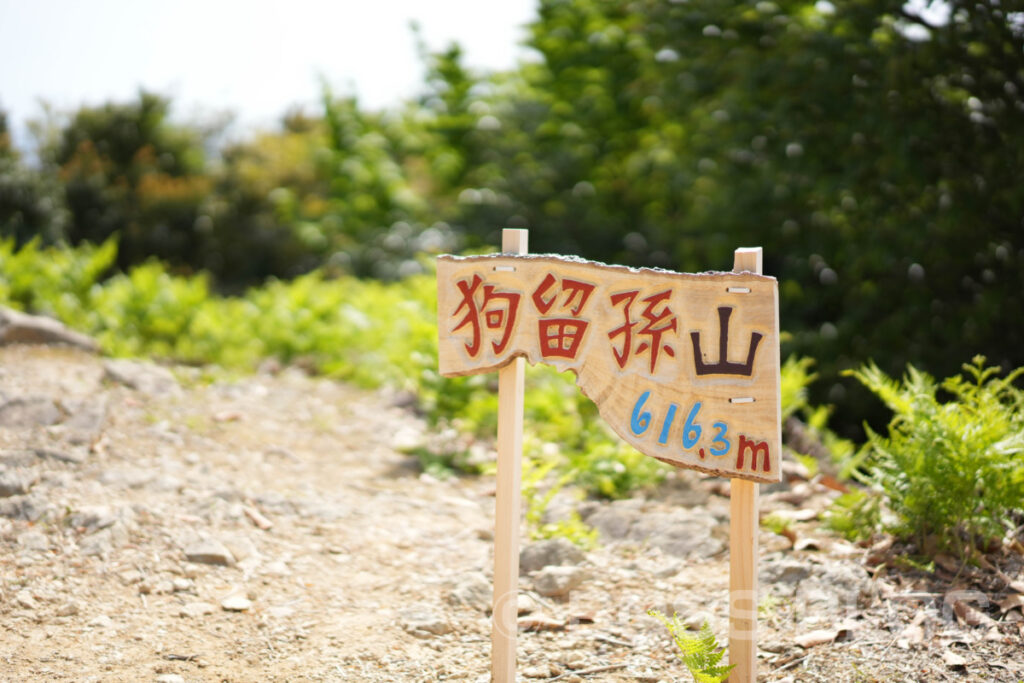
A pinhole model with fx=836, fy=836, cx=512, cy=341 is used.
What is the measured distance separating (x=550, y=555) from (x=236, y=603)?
4.46 feet

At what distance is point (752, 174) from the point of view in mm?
7336

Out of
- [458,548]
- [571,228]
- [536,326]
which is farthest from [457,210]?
[536,326]

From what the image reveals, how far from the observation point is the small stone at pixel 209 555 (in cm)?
378

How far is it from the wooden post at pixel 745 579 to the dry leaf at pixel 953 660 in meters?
0.77

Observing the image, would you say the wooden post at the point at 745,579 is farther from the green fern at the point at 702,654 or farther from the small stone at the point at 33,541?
the small stone at the point at 33,541

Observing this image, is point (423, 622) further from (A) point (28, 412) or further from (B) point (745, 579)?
(A) point (28, 412)

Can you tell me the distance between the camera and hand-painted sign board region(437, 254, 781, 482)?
2.56 meters

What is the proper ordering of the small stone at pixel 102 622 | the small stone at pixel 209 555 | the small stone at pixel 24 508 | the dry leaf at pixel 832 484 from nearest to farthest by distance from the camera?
the small stone at pixel 102 622
the small stone at pixel 209 555
the small stone at pixel 24 508
the dry leaf at pixel 832 484

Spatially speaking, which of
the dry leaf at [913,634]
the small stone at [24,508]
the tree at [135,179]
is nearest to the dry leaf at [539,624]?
the dry leaf at [913,634]

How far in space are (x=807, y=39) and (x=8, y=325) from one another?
6568 mm

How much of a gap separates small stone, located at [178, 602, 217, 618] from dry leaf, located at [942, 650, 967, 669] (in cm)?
277

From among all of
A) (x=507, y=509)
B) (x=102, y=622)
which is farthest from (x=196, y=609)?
(x=507, y=509)

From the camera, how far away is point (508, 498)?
2887mm

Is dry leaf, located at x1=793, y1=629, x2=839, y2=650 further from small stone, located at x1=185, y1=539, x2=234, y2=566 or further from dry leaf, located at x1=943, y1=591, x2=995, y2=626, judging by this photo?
small stone, located at x1=185, y1=539, x2=234, y2=566
